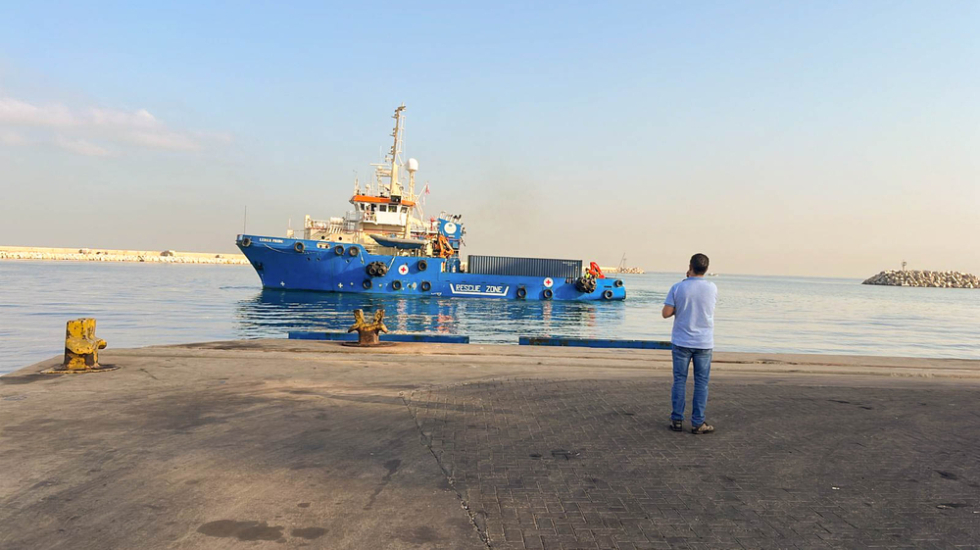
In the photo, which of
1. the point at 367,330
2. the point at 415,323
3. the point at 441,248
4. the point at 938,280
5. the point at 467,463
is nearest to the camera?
the point at 467,463

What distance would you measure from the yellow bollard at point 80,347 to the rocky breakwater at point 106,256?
168706mm

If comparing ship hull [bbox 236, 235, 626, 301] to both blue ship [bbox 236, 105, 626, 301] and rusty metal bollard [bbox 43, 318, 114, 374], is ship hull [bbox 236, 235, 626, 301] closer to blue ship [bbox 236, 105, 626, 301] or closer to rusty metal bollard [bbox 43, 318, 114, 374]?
blue ship [bbox 236, 105, 626, 301]

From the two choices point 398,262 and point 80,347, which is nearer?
point 80,347

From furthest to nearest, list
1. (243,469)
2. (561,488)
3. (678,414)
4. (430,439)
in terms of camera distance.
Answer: (678,414) → (430,439) → (243,469) → (561,488)

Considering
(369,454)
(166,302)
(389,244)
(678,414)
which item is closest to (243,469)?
(369,454)

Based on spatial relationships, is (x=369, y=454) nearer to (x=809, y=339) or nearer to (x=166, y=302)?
(x=809, y=339)

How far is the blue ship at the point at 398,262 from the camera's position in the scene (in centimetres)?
3962

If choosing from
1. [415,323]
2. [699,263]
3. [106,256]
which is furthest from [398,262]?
[106,256]

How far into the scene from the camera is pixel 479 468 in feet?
14.4

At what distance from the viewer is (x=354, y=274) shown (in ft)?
132

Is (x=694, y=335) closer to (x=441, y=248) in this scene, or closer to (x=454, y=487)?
(x=454, y=487)

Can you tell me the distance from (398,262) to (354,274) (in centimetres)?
309

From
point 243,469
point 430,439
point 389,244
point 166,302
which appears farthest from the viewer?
point 389,244

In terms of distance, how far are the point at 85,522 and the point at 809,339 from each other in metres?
27.7
